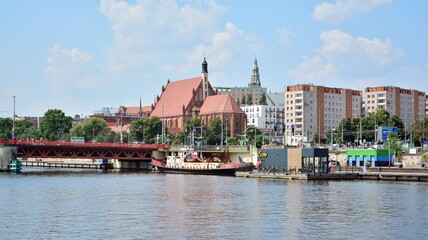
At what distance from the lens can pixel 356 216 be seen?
67.4 meters

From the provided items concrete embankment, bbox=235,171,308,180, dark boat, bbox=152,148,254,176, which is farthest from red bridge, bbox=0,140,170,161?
concrete embankment, bbox=235,171,308,180

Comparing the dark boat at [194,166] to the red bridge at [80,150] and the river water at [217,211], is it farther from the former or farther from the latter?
the river water at [217,211]

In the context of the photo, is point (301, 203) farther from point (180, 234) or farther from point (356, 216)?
point (180, 234)

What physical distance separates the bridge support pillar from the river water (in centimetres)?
5039

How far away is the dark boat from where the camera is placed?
14600cm

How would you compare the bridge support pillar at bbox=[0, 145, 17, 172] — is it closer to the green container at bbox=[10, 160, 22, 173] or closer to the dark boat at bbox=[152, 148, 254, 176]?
the green container at bbox=[10, 160, 22, 173]

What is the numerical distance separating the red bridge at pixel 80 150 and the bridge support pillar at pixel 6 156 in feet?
4.57

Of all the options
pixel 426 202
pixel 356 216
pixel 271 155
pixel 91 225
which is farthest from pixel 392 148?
pixel 91 225

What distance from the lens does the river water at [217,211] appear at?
Result: 5769cm

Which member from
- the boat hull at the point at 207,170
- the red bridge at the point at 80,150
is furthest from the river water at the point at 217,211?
the red bridge at the point at 80,150

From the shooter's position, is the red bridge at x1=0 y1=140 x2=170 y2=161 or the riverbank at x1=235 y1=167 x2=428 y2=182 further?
the red bridge at x1=0 y1=140 x2=170 y2=161

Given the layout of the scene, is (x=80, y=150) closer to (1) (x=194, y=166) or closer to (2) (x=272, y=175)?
(1) (x=194, y=166)

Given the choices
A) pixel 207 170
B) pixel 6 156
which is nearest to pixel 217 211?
pixel 207 170

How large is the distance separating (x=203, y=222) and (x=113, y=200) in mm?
23209
